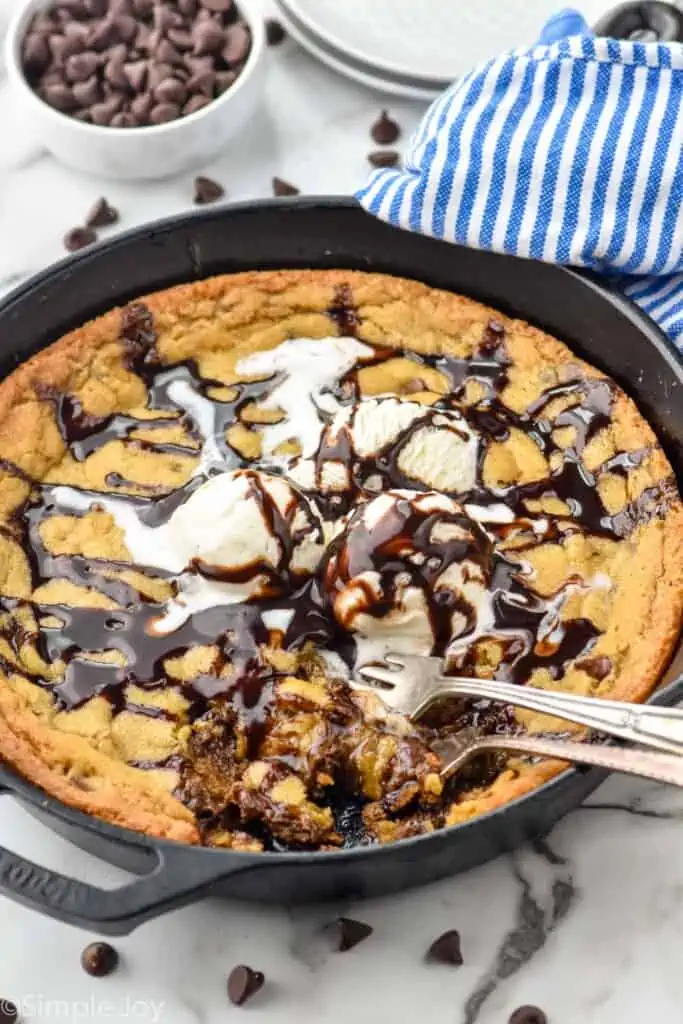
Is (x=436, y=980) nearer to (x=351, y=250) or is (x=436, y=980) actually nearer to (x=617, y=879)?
(x=617, y=879)

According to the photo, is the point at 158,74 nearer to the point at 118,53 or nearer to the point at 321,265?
the point at 118,53

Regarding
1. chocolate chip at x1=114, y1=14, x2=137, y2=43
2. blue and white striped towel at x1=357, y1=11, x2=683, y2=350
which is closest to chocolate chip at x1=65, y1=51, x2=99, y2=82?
chocolate chip at x1=114, y1=14, x2=137, y2=43

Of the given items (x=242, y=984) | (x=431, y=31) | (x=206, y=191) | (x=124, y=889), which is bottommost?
(x=242, y=984)

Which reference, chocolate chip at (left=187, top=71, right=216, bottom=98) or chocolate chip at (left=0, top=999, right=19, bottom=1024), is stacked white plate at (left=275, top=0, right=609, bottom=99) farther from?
chocolate chip at (left=0, top=999, right=19, bottom=1024)

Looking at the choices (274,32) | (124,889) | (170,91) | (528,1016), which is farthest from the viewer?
(274,32)

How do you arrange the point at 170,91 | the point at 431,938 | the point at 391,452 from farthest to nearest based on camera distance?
the point at 170,91, the point at 391,452, the point at 431,938

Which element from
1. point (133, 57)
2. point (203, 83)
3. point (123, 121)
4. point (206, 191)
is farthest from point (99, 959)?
point (133, 57)

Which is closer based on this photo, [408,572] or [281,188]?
[408,572]
